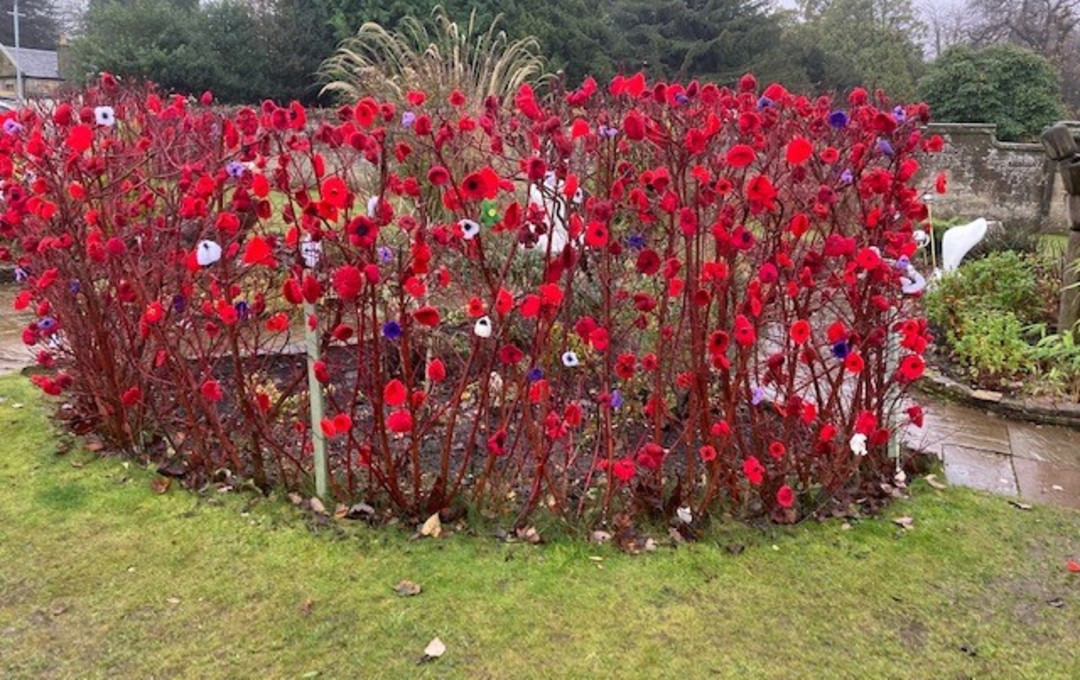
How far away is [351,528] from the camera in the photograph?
2.56 meters

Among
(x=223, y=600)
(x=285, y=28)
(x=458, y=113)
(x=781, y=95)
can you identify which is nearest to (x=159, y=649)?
(x=223, y=600)

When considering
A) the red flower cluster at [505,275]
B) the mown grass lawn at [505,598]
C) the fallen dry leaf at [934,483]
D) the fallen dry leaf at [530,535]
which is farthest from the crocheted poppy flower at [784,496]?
the fallen dry leaf at [934,483]

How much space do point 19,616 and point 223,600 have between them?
0.52 metres

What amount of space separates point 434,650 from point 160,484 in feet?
4.52

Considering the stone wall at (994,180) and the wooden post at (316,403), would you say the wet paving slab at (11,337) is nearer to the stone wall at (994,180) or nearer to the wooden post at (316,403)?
the wooden post at (316,403)

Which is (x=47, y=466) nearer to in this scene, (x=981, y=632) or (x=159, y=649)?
(x=159, y=649)

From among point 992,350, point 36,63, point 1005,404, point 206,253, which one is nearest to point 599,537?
point 206,253

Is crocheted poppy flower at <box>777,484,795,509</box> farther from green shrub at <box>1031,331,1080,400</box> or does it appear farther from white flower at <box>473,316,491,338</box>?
green shrub at <box>1031,331,1080,400</box>

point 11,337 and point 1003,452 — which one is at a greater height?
point 11,337

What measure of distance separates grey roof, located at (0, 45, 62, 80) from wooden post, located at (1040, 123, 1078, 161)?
107ft

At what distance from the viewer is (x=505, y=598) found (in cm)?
223

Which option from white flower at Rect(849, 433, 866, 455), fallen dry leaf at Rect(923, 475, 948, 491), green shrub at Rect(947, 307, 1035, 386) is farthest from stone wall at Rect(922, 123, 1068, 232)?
white flower at Rect(849, 433, 866, 455)

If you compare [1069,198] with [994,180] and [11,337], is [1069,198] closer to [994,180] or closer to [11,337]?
[11,337]

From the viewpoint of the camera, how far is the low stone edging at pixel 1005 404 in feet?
12.9
